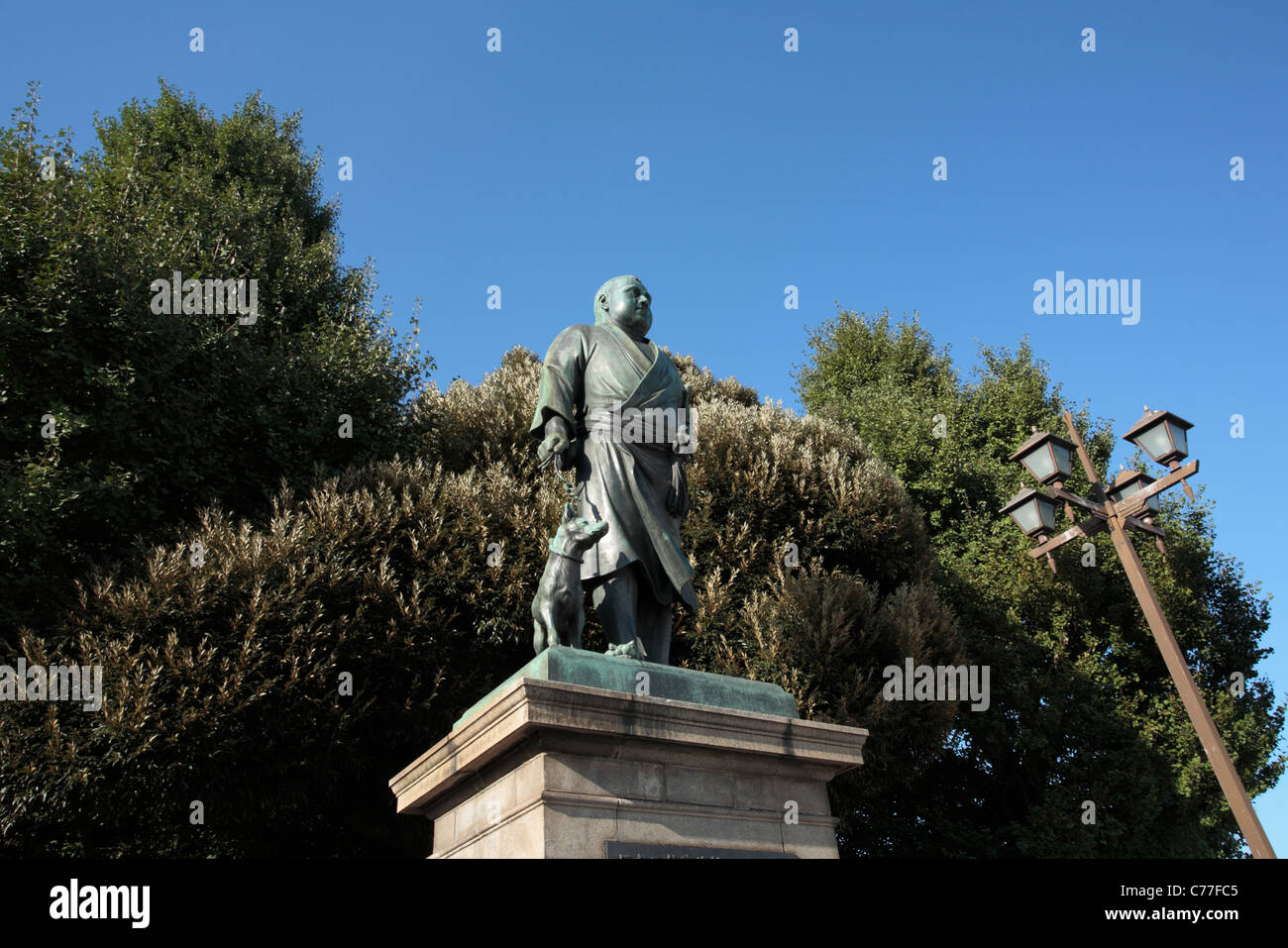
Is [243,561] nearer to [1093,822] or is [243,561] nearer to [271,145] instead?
[271,145]

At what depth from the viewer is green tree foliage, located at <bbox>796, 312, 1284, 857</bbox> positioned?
1798 centimetres

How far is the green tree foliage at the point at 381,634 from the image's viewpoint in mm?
11031

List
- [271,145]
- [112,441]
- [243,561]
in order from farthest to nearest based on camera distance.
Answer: [271,145] < [112,441] < [243,561]

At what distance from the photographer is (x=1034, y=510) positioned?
11.1m

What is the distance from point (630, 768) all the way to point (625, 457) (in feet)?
7.35

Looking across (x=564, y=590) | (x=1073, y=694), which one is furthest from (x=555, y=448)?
(x=1073, y=694)

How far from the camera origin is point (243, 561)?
12.0m

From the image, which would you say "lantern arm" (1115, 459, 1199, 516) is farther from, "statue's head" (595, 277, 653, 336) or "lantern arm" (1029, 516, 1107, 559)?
"statue's head" (595, 277, 653, 336)

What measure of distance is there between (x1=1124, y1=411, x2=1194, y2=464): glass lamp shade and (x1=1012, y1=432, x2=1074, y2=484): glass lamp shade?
0.79 metres

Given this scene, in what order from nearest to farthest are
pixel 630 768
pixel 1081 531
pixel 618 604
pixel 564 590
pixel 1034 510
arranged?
pixel 630 768 → pixel 564 590 → pixel 618 604 → pixel 1081 531 → pixel 1034 510

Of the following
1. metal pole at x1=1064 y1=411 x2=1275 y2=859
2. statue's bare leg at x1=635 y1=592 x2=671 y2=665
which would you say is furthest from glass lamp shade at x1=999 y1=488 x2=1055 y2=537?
statue's bare leg at x1=635 y1=592 x2=671 y2=665

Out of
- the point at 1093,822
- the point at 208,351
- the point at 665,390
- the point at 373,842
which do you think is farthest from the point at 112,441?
the point at 1093,822

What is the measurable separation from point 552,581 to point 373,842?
10062 millimetres

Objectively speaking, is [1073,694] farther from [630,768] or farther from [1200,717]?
[630,768]
